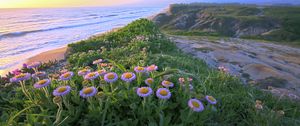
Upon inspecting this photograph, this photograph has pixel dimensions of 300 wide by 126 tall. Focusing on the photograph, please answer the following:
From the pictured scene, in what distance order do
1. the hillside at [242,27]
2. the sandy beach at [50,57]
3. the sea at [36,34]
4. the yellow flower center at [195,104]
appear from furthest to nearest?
the hillside at [242,27] < the sea at [36,34] < the sandy beach at [50,57] < the yellow flower center at [195,104]

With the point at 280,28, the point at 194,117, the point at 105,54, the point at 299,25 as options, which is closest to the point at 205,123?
the point at 194,117

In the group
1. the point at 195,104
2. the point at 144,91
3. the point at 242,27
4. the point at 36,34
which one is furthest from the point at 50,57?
the point at 242,27

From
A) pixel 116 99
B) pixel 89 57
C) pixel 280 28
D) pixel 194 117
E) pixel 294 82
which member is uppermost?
pixel 116 99

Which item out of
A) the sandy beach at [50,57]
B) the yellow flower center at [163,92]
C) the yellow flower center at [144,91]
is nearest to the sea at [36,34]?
the sandy beach at [50,57]

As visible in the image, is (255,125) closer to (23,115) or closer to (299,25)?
(23,115)

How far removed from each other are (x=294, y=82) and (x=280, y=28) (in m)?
47.0

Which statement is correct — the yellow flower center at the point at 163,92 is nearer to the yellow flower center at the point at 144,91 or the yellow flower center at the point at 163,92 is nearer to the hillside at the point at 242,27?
the yellow flower center at the point at 144,91

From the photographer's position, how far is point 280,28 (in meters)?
48.2

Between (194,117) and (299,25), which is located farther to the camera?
(299,25)

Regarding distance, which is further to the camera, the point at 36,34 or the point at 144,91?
the point at 36,34

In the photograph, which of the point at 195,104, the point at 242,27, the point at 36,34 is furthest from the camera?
the point at 242,27

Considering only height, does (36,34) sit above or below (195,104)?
below

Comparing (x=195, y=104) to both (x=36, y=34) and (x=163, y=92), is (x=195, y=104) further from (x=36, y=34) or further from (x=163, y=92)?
(x=36, y=34)

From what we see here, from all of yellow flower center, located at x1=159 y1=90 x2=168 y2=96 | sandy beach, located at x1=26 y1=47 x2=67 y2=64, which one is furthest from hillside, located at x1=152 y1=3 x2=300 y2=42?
yellow flower center, located at x1=159 y1=90 x2=168 y2=96
